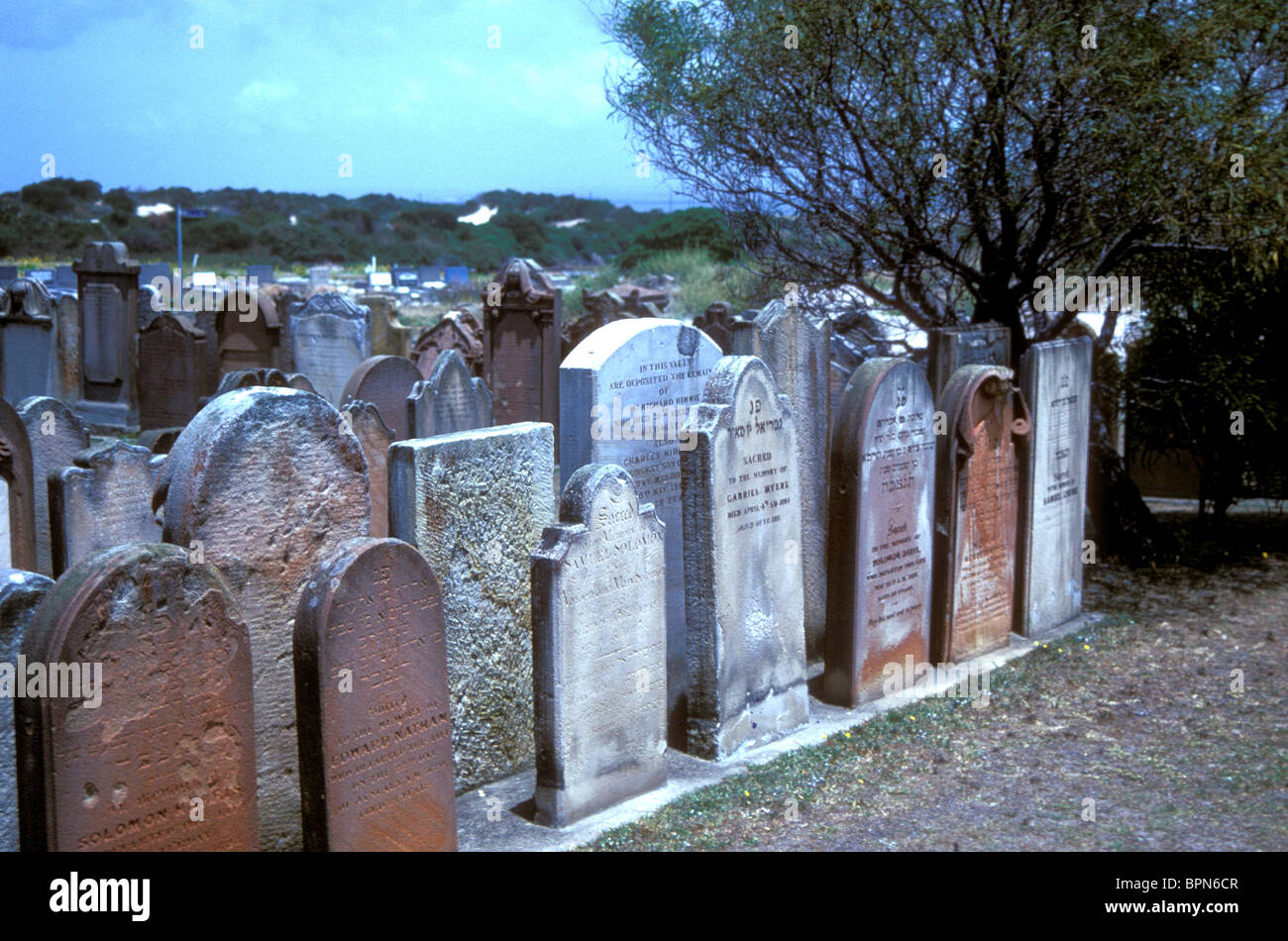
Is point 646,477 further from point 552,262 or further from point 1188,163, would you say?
point 552,262

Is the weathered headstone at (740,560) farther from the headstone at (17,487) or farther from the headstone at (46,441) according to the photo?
the headstone at (46,441)

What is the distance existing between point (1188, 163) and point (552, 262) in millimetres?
49755

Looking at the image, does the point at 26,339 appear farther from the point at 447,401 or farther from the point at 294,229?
the point at 294,229

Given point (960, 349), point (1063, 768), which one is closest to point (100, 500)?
point (1063, 768)

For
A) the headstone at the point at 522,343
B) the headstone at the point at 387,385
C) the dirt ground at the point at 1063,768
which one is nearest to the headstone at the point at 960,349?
the dirt ground at the point at 1063,768

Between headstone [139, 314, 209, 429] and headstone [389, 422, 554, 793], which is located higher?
headstone [139, 314, 209, 429]

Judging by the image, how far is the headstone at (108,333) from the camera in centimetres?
1513

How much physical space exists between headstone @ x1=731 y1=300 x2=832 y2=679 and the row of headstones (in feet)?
1.57

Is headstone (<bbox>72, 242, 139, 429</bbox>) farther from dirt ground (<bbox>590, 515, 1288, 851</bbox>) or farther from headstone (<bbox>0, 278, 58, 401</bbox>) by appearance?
dirt ground (<bbox>590, 515, 1288, 851</bbox>)

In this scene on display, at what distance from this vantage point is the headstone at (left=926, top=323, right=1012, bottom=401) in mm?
8406

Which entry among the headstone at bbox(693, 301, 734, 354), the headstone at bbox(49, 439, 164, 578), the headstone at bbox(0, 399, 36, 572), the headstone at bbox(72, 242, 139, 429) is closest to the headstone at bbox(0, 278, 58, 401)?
the headstone at bbox(72, 242, 139, 429)

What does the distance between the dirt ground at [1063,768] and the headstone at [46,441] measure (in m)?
4.70

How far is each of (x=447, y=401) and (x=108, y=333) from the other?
25.5 feet
